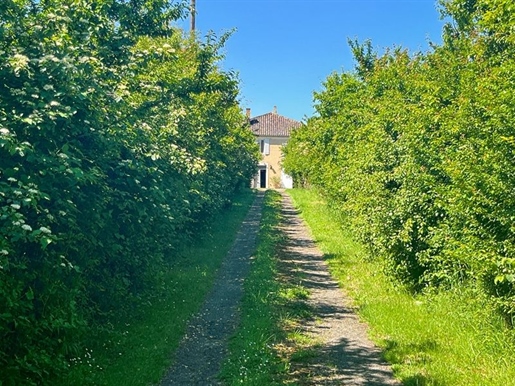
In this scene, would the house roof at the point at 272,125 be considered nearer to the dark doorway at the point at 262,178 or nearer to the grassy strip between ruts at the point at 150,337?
the dark doorway at the point at 262,178

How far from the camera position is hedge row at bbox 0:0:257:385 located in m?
4.39

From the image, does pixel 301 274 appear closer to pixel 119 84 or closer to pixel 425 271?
pixel 425 271

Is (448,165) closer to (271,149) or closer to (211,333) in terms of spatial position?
(211,333)

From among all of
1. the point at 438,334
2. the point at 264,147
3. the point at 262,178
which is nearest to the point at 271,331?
the point at 438,334

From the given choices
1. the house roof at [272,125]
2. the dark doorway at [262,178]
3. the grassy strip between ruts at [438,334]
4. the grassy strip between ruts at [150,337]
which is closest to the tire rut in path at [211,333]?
the grassy strip between ruts at [150,337]

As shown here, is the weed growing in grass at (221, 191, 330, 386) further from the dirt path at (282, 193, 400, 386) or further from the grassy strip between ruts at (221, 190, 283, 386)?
the dirt path at (282, 193, 400, 386)

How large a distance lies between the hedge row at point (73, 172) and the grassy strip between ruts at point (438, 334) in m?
3.63

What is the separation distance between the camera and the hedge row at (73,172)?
4.39m

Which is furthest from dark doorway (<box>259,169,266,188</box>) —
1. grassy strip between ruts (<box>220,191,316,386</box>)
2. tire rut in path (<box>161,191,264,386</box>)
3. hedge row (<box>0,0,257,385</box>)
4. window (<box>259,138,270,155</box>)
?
hedge row (<box>0,0,257,385</box>)

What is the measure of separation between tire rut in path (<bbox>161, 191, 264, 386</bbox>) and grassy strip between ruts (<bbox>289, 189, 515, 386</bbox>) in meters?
2.13

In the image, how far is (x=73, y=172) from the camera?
171 inches

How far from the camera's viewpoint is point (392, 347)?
6.32 m

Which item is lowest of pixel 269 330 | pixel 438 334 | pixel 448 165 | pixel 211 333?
pixel 211 333

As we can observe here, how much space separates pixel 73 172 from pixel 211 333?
12.2 ft
